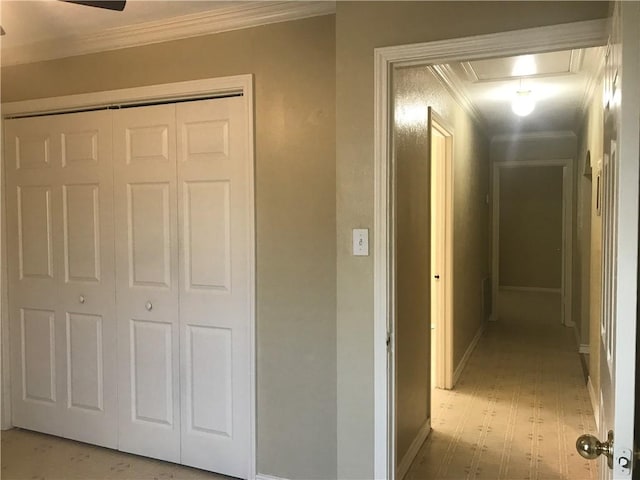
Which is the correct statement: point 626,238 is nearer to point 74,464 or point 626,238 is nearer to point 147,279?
point 147,279

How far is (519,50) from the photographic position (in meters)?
1.92

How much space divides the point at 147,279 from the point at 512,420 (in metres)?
2.63

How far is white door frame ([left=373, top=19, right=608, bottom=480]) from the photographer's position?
6.36ft

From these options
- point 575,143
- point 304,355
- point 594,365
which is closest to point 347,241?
point 304,355

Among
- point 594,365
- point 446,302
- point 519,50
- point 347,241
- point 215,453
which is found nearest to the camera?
point 519,50

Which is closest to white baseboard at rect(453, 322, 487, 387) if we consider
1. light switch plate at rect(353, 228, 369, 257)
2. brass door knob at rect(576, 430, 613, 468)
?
light switch plate at rect(353, 228, 369, 257)

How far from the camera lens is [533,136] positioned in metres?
6.99

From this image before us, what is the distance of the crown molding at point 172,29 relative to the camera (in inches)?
95.2

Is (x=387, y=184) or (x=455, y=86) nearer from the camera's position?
(x=387, y=184)

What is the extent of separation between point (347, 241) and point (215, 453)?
4.80 ft

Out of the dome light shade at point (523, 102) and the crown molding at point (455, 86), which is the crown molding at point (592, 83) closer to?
the dome light shade at point (523, 102)

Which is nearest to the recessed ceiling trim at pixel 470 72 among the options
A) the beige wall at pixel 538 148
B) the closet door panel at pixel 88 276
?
the closet door panel at pixel 88 276

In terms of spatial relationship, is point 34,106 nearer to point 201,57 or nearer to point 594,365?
point 201,57

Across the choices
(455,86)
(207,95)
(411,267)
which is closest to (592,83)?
(455,86)
